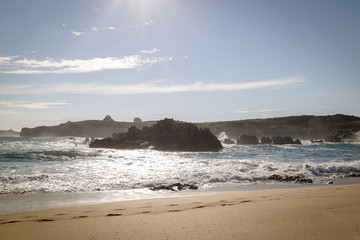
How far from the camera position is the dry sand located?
4.14 m

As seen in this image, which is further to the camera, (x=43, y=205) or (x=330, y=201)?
(x=43, y=205)

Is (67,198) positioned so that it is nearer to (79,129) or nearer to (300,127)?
(300,127)

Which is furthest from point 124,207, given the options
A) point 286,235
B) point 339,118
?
point 339,118

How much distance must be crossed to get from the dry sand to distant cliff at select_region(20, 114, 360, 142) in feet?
→ 241

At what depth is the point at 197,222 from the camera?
16.0ft

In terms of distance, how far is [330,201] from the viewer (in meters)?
6.41

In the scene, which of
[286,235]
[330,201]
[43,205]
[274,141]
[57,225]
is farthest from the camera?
[274,141]

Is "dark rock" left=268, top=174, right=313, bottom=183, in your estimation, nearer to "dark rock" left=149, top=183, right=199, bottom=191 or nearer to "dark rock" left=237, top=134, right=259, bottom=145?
"dark rock" left=149, top=183, right=199, bottom=191

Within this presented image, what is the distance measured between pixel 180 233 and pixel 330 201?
4.28m

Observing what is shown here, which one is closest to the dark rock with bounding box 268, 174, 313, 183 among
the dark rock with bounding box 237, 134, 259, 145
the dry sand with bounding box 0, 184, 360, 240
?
the dry sand with bounding box 0, 184, 360, 240

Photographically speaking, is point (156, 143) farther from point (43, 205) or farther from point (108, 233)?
point (108, 233)

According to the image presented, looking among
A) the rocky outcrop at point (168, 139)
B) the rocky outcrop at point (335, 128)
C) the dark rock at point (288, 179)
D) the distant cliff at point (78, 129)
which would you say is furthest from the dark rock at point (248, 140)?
the distant cliff at point (78, 129)

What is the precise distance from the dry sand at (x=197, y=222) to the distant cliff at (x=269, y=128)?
73563 millimetres

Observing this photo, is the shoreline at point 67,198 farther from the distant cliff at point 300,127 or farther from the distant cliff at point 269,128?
the distant cliff at point 300,127
